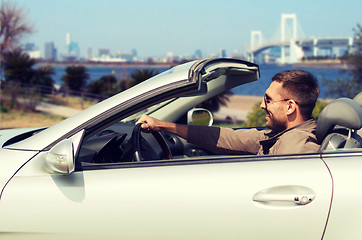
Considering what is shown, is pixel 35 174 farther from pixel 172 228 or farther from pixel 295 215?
pixel 295 215

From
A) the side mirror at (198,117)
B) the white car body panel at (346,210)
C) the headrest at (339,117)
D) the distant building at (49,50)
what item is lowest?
the white car body panel at (346,210)

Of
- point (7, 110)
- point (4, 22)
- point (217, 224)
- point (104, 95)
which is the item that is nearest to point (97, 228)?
point (217, 224)

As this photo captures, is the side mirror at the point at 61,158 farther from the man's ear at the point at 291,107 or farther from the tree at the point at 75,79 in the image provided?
the tree at the point at 75,79

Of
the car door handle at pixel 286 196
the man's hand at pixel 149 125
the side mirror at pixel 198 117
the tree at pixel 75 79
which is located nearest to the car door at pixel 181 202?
the car door handle at pixel 286 196

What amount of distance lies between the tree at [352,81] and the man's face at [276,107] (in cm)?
1505

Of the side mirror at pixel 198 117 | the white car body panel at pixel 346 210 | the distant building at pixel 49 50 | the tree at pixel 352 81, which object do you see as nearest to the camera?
the white car body panel at pixel 346 210

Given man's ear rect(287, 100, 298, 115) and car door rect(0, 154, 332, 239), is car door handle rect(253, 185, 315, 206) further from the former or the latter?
man's ear rect(287, 100, 298, 115)

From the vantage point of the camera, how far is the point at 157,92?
7.38 ft

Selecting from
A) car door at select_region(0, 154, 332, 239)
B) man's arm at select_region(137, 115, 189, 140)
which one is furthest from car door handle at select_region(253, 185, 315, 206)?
man's arm at select_region(137, 115, 189, 140)

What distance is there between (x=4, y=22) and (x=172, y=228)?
91.6 ft

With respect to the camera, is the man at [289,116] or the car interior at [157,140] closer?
the car interior at [157,140]

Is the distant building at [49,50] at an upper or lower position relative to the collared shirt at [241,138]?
upper

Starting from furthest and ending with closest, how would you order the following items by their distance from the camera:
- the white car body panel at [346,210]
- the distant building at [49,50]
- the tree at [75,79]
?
the distant building at [49,50], the tree at [75,79], the white car body panel at [346,210]

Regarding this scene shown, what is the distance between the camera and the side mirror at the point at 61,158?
206 cm
